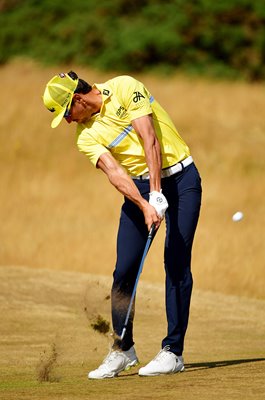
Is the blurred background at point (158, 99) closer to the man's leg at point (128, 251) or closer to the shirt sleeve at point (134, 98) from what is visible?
the man's leg at point (128, 251)

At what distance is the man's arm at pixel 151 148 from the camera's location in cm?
692

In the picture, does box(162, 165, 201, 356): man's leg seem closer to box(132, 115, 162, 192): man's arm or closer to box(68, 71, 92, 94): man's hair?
box(132, 115, 162, 192): man's arm

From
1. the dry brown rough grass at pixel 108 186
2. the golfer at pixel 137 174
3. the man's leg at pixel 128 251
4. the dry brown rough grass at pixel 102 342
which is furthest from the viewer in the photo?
the dry brown rough grass at pixel 108 186

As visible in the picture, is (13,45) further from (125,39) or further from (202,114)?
(202,114)

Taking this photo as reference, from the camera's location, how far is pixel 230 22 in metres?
35.9


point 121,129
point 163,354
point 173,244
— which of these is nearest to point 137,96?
point 121,129

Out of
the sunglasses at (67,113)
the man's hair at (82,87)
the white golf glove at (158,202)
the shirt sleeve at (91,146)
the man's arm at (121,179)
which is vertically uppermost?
the man's hair at (82,87)

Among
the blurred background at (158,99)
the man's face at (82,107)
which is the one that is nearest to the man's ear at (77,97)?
the man's face at (82,107)

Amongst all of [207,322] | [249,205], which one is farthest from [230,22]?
[207,322]

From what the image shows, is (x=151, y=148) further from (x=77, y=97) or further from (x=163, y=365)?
(x=163, y=365)

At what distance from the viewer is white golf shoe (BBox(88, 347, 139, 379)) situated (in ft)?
23.7

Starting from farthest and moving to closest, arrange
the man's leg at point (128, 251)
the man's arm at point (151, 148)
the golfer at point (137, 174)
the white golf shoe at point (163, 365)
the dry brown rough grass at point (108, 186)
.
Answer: the dry brown rough grass at point (108, 186) < the man's leg at point (128, 251) < the white golf shoe at point (163, 365) < the golfer at point (137, 174) < the man's arm at point (151, 148)

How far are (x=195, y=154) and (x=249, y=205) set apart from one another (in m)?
5.68

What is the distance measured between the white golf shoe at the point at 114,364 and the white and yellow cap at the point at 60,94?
1.50 metres
